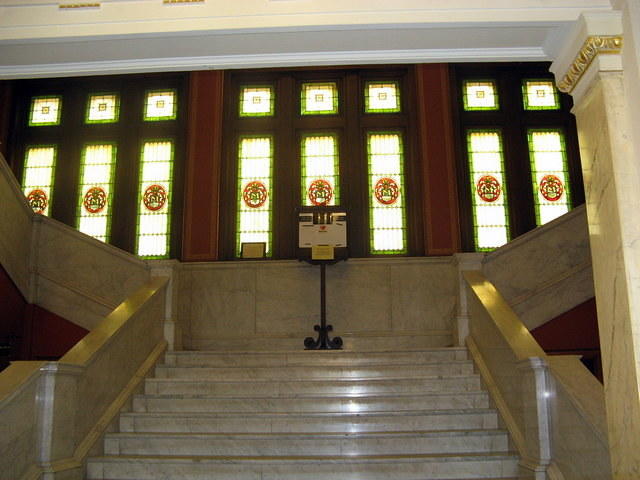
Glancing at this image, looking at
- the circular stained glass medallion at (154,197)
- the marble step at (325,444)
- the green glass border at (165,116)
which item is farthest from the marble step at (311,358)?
the green glass border at (165,116)

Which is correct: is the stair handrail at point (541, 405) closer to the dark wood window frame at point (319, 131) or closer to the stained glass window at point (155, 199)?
the dark wood window frame at point (319, 131)

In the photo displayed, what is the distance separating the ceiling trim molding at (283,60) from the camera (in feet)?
16.0

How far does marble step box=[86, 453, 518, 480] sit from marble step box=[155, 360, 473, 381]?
1.46 metres

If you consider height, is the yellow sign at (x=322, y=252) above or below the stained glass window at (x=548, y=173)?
below

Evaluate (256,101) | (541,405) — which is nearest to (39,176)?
(256,101)

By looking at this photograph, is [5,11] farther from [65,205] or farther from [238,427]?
[65,205]

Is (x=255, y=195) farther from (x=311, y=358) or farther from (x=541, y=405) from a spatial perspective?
(x=541, y=405)

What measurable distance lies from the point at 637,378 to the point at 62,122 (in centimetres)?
983

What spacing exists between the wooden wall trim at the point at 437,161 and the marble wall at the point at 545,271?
1875 mm

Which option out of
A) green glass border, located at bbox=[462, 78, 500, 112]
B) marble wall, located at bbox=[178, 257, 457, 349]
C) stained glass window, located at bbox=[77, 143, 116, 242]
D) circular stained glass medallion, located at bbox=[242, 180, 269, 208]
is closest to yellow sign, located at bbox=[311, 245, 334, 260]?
marble wall, located at bbox=[178, 257, 457, 349]

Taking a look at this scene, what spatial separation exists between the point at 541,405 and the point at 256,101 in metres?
7.42

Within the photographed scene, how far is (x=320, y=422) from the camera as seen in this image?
19.5 feet

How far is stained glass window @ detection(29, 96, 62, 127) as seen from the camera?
11375 millimetres

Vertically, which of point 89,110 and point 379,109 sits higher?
point 89,110
